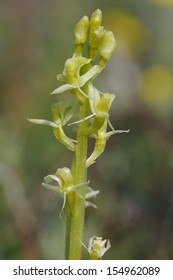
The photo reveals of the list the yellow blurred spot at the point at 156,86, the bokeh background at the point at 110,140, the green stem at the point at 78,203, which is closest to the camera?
the green stem at the point at 78,203

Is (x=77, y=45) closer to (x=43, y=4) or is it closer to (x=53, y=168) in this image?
(x=53, y=168)

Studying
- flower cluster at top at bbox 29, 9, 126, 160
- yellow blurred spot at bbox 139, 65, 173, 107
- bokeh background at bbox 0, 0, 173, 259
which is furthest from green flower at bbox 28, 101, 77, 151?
yellow blurred spot at bbox 139, 65, 173, 107

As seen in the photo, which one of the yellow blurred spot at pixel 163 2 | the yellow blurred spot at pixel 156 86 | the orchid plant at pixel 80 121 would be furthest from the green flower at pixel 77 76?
the yellow blurred spot at pixel 163 2

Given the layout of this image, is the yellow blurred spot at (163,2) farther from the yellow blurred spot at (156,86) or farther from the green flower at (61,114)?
the green flower at (61,114)

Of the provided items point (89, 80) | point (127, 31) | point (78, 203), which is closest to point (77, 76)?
point (89, 80)

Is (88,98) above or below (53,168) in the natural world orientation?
above
